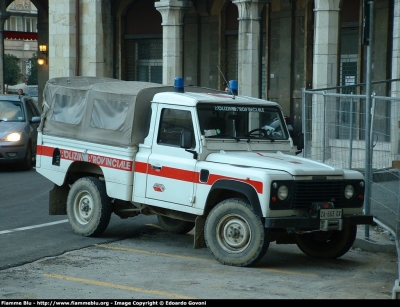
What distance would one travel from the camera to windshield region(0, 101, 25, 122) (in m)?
21.0

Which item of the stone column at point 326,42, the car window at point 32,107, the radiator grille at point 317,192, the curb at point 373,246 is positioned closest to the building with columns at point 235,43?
the stone column at point 326,42

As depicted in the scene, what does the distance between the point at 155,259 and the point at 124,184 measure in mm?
1266

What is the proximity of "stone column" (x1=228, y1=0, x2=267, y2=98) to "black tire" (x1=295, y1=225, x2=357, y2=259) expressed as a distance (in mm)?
14034

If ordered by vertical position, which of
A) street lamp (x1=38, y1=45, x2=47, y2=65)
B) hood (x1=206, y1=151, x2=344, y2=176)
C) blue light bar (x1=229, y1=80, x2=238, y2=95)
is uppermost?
street lamp (x1=38, y1=45, x2=47, y2=65)

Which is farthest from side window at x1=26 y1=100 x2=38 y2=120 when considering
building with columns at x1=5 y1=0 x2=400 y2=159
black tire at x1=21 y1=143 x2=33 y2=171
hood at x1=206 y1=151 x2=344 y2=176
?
hood at x1=206 y1=151 x2=344 y2=176

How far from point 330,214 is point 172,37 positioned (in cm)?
1735

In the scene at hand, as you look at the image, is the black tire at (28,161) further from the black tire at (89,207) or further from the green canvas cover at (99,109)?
the black tire at (89,207)

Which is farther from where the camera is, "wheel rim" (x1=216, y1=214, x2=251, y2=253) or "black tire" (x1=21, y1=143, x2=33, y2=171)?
"black tire" (x1=21, y1=143, x2=33, y2=171)

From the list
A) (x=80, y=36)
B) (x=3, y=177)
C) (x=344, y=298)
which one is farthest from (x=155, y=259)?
(x=80, y=36)

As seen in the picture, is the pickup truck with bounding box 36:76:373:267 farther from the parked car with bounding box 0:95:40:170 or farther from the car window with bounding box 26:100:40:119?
the car window with bounding box 26:100:40:119

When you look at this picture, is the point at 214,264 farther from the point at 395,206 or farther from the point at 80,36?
the point at 80,36

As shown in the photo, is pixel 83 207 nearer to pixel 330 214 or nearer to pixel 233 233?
pixel 233 233

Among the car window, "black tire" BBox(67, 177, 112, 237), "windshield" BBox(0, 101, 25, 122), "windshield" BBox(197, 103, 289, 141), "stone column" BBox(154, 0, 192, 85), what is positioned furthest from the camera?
"stone column" BBox(154, 0, 192, 85)

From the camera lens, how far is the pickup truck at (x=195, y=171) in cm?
977
